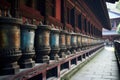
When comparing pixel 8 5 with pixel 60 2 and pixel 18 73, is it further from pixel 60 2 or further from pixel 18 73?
pixel 60 2

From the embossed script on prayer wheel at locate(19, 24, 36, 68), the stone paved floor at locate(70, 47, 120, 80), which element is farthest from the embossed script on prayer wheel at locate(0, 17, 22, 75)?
the stone paved floor at locate(70, 47, 120, 80)

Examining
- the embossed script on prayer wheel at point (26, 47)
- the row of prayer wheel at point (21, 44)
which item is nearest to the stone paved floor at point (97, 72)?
the row of prayer wheel at point (21, 44)

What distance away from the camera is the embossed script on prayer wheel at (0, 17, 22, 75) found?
6.94 ft

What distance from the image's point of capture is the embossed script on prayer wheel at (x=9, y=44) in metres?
2.12

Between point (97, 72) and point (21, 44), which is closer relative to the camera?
point (21, 44)

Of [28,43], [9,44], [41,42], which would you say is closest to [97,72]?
[41,42]

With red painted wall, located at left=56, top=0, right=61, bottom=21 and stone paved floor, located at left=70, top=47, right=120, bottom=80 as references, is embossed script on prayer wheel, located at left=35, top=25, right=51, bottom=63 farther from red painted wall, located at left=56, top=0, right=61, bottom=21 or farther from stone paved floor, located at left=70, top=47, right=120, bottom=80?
red painted wall, located at left=56, top=0, right=61, bottom=21

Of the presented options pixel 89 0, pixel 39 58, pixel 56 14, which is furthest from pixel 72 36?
pixel 89 0

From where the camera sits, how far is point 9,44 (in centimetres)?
216

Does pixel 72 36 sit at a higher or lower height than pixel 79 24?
lower

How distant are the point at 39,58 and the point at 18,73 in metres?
0.89

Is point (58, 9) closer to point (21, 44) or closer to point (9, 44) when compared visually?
point (21, 44)

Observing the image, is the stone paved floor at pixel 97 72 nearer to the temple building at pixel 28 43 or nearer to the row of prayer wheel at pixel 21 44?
the temple building at pixel 28 43

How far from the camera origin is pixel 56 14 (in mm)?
5867
